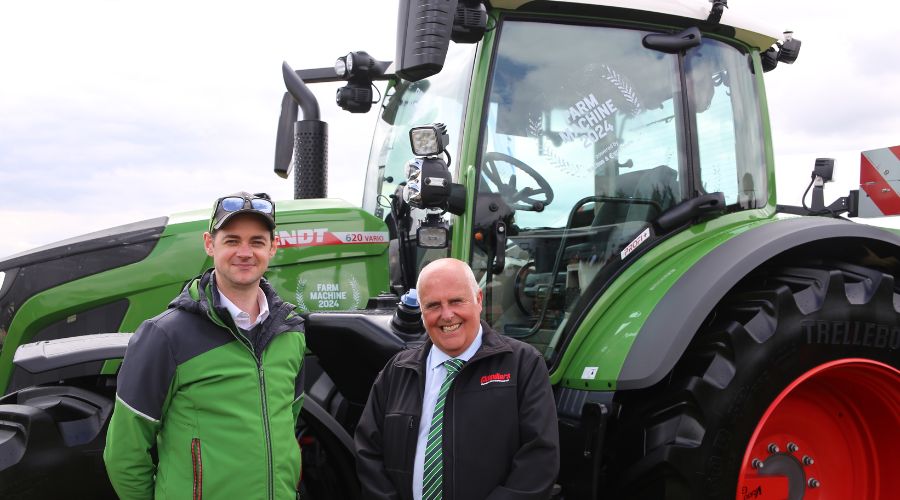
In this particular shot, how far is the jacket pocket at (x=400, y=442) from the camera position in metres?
2.16

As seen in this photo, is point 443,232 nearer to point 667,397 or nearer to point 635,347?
point 635,347

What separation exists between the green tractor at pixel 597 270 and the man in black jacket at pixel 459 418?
18.6 inches

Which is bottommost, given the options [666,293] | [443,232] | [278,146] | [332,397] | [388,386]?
[332,397]

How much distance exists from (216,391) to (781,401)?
2.20 meters

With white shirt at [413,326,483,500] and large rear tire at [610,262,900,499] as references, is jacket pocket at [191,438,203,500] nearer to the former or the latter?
white shirt at [413,326,483,500]

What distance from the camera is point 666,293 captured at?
9.64ft

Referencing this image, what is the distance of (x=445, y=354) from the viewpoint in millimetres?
2242

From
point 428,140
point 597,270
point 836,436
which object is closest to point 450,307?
point 428,140

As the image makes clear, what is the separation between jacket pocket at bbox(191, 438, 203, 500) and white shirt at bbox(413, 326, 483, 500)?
0.55 m

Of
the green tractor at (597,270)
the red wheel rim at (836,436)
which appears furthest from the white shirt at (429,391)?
the red wheel rim at (836,436)

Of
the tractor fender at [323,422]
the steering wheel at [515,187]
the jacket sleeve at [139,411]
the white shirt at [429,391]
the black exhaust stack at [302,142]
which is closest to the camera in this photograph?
the jacket sleeve at [139,411]

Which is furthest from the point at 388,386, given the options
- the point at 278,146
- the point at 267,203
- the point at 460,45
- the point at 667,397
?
the point at 278,146

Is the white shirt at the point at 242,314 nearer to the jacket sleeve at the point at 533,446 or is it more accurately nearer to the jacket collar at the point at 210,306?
the jacket collar at the point at 210,306

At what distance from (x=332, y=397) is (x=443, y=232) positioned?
79cm
